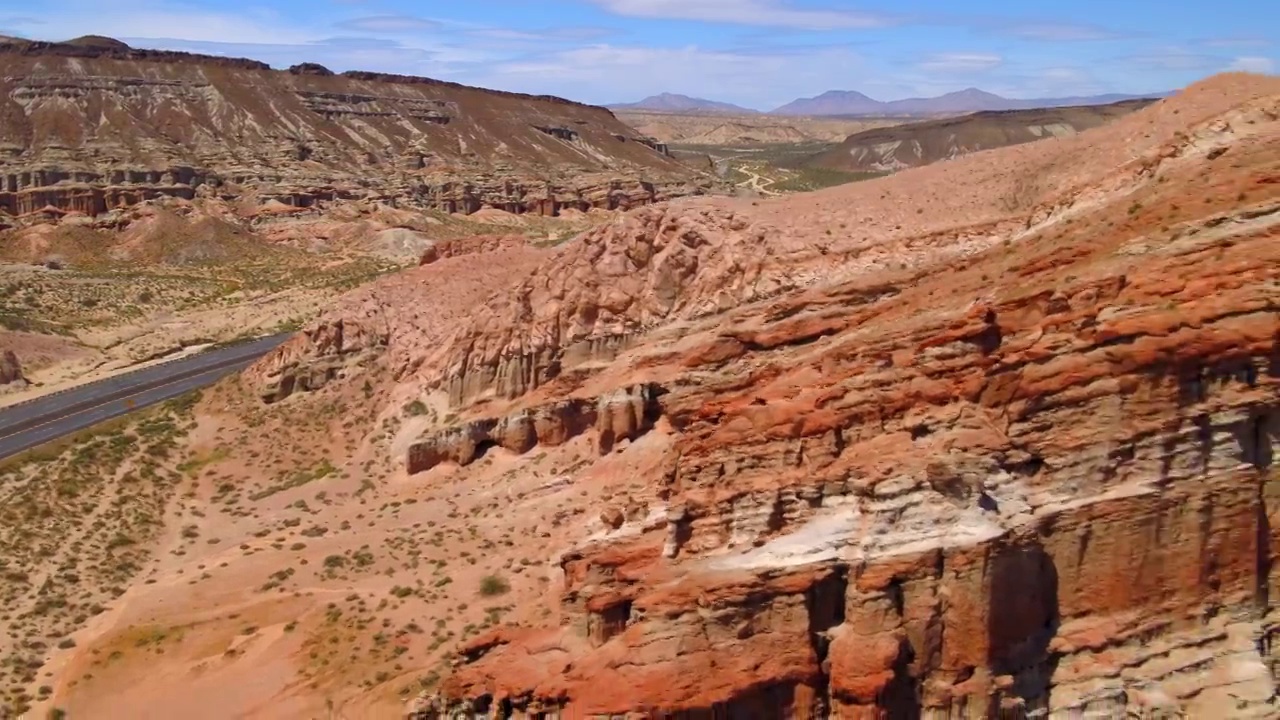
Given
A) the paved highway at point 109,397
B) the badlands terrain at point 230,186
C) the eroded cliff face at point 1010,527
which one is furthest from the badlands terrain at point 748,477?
the badlands terrain at point 230,186

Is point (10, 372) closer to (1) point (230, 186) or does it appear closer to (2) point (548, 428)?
(2) point (548, 428)

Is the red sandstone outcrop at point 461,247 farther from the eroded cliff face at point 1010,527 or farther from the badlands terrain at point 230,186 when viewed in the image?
the eroded cliff face at point 1010,527

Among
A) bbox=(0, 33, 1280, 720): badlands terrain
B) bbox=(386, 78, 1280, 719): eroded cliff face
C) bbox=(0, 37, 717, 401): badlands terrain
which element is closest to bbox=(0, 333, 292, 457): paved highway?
bbox=(0, 33, 1280, 720): badlands terrain

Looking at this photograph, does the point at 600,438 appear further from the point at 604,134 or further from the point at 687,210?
the point at 604,134

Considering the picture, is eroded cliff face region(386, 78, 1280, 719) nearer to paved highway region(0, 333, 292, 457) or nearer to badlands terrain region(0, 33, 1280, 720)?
badlands terrain region(0, 33, 1280, 720)

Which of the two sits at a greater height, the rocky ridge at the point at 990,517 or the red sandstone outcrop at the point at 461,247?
the red sandstone outcrop at the point at 461,247

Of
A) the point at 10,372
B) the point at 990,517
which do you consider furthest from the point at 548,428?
the point at 10,372
